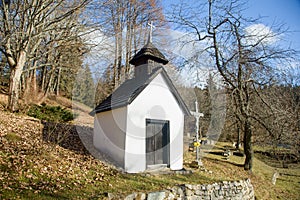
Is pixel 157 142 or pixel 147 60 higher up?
pixel 147 60

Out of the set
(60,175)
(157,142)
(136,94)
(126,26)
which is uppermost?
(126,26)

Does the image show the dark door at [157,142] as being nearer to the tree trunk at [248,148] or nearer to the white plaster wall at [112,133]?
the white plaster wall at [112,133]

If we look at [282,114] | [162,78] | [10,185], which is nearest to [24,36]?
[162,78]

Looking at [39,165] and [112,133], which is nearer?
[39,165]

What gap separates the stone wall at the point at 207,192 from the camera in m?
5.76

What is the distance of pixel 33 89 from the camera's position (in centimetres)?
1767

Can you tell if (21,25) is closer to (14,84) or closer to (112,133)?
(14,84)

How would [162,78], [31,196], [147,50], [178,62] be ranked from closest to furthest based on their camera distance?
[31,196] < [162,78] < [147,50] < [178,62]

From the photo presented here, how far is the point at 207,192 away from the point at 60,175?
4682 mm

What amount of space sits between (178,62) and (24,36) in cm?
848

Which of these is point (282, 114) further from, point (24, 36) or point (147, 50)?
point (24, 36)

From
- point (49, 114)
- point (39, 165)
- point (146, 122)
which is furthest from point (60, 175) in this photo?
point (49, 114)

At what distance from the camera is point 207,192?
704 centimetres

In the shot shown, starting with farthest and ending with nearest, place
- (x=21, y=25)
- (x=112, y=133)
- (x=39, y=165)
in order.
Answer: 1. (x=21, y=25)
2. (x=112, y=133)
3. (x=39, y=165)
